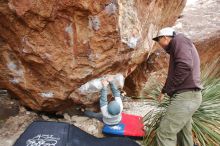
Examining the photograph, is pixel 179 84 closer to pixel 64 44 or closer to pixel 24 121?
pixel 64 44

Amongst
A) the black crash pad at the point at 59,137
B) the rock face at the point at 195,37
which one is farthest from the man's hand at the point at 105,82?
the rock face at the point at 195,37

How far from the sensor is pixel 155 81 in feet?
22.6

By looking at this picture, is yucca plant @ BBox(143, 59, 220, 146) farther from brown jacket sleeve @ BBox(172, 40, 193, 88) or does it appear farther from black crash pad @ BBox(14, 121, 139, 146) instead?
brown jacket sleeve @ BBox(172, 40, 193, 88)

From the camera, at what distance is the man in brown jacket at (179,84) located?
497 centimetres

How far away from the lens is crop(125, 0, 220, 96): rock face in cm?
748

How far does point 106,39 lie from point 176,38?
101 centimetres

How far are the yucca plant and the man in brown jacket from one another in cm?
70

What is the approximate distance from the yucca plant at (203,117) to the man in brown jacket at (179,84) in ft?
2.28

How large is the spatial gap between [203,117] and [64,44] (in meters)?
2.25

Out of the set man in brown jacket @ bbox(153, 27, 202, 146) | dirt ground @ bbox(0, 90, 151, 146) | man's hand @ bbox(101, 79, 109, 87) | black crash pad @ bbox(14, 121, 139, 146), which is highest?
man in brown jacket @ bbox(153, 27, 202, 146)

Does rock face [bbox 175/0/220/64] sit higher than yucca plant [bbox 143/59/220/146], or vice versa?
rock face [bbox 175/0/220/64]

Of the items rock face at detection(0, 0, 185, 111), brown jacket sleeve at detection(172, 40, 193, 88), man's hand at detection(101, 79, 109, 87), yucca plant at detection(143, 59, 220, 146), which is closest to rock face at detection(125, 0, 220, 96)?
yucca plant at detection(143, 59, 220, 146)

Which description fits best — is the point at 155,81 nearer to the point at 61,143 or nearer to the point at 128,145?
the point at 128,145

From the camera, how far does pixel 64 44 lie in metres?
5.57
